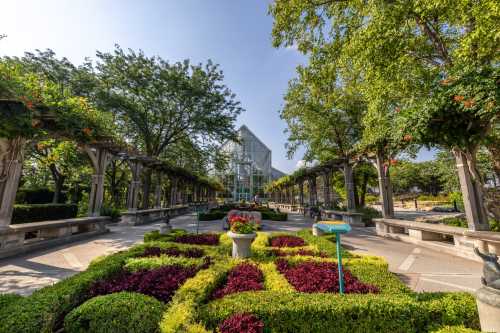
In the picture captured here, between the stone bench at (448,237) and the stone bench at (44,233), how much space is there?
12042 millimetres

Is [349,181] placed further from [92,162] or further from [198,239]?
[92,162]

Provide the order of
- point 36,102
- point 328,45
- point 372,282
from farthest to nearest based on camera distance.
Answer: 1. point 328,45
2. point 36,102
3. point 372,282

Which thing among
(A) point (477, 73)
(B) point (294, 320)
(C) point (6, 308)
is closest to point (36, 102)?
(C) point (6, 308)

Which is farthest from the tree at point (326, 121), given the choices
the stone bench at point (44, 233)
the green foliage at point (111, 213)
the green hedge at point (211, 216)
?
the green foliage at point (111, 213)

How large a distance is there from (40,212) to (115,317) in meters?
12.4

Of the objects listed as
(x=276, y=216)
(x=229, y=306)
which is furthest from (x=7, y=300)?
(x=276, y=216)

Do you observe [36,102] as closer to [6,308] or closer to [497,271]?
[6,308]

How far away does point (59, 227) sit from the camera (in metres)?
7.49

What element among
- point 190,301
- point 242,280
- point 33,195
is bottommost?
point 242,280

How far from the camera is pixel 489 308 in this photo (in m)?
2.02

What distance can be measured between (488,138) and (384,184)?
219 inches

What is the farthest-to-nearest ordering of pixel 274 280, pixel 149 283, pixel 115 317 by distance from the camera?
pixel 274 280 → pixel 149 283 → pixel 115 317

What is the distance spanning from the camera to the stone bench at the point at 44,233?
18.8 feet

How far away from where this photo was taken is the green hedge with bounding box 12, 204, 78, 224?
9328mm
